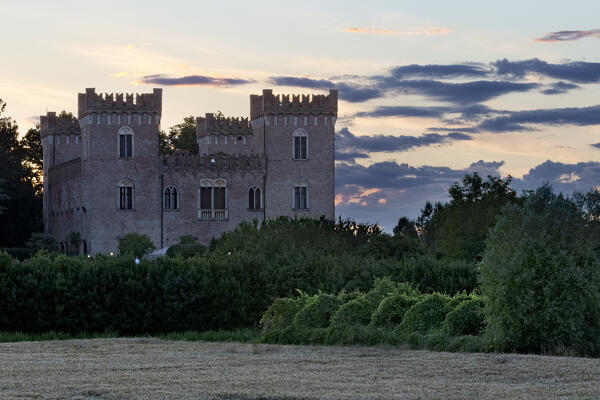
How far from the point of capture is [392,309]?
17.5 m

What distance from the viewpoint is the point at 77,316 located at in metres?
21.6

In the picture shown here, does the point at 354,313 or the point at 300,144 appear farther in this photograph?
the point at 300,144

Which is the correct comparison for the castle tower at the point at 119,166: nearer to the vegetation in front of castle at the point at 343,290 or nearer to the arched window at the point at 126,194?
the arched window at the point at 126,194

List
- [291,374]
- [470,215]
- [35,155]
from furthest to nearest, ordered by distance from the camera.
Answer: [35,155] < [470,215] < [291,374]

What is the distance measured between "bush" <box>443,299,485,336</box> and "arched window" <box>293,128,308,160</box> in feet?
185

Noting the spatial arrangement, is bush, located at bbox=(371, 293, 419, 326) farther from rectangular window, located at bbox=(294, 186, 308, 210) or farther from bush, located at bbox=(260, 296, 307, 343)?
Result: rectangular window, located at bbox=(294, 186, 308, 210)

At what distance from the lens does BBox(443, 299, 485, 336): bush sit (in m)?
16.6

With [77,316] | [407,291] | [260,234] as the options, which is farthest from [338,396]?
[260,234]

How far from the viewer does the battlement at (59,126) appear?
81.2m

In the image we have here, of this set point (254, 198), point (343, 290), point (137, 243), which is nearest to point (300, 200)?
point (254, 198)

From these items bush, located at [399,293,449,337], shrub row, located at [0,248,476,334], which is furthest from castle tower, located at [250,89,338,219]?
bush, located at [399,293,449,337]

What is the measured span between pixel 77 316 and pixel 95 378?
9.20 metres

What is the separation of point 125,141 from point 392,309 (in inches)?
2209

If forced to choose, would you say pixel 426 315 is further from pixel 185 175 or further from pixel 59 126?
pixel 59 126
